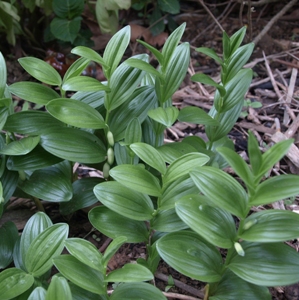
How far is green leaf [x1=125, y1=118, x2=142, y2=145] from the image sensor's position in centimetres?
121

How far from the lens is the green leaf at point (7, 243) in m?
1.25

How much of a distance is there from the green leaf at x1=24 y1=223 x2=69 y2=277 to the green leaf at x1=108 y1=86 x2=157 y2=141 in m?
0.39

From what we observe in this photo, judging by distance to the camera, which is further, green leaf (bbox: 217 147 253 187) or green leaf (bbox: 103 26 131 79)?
green leaf (bbox: 103 26 131 79)

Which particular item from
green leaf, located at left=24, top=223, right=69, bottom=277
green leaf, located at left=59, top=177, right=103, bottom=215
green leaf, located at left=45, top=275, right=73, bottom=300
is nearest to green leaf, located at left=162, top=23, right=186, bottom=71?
green leaf, located at left=59, top=177, right=103, bottom=215

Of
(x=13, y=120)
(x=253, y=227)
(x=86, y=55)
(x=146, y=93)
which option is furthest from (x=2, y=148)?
(x=253, y=227)

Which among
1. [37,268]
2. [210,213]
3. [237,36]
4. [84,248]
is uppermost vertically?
[237,36]

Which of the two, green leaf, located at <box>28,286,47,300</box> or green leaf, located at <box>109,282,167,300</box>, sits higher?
green leaf, located at <box>109,282,167,300</box>

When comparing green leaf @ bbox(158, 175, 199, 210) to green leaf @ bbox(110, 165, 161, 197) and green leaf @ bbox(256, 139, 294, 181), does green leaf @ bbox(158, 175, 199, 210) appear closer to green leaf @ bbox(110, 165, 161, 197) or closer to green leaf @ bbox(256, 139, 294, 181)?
green leaf @ bbox(110, 165, 161, 197)

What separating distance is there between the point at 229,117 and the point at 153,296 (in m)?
0.71

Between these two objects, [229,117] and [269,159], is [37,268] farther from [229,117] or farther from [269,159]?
[229,117]

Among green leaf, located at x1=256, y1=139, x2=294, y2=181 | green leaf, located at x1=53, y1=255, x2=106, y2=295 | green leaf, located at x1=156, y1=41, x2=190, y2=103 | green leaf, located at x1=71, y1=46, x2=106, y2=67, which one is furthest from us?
green leaf, located at x1=156, y1=41, x2=190, y2=103

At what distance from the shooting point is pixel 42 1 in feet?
7.82

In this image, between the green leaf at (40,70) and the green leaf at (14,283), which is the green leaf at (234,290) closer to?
the green leaf at (14,283)

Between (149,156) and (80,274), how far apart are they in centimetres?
35
